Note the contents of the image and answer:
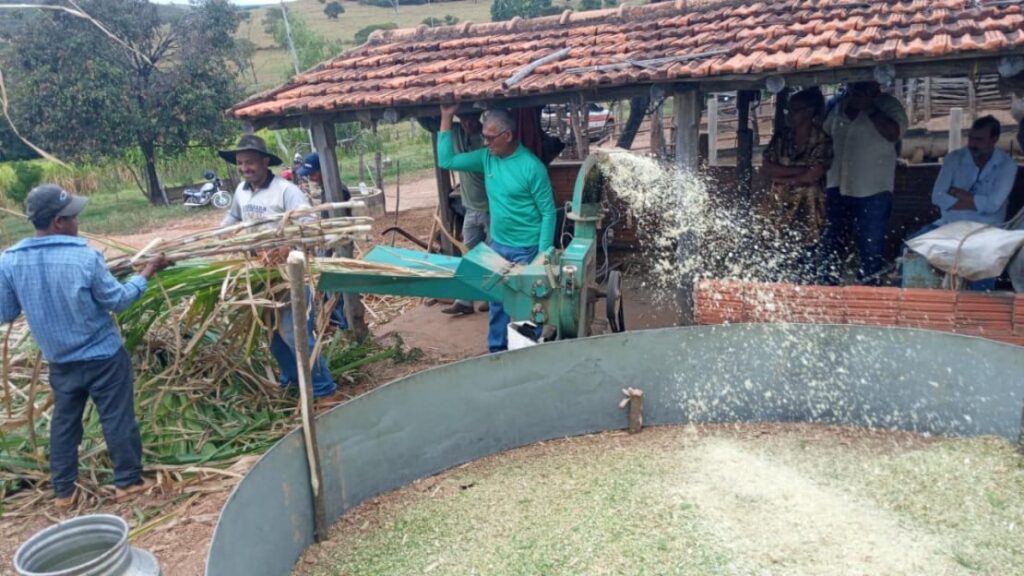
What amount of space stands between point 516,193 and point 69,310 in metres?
2.49

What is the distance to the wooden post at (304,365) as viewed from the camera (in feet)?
9.61

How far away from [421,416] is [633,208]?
433 cm

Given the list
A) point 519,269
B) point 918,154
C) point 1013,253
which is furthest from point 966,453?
point 918,154

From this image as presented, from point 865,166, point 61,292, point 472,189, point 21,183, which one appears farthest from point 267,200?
point 21,183

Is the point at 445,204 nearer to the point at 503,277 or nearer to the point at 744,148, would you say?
the point at 744,148

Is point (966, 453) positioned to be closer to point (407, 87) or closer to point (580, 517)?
point (580, 517)

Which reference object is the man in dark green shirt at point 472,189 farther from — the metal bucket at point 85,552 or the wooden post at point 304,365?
the metal bucket at point 85,552

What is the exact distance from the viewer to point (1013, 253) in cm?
390

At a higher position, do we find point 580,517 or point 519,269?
point 519,269

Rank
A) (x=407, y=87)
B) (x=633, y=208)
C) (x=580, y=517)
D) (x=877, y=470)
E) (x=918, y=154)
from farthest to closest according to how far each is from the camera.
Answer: (x=918, y=154) → (x=633, y=208) → (x=407, y=87) → (x=877, y=470) → (x=580, y=517)

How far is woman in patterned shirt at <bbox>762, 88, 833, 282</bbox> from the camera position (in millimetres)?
→ 5617

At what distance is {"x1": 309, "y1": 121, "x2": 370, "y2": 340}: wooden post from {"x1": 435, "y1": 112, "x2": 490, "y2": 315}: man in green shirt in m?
0.96

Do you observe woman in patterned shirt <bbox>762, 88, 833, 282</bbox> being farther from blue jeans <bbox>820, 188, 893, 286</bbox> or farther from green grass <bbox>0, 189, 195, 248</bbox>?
green grass <bbox>0, 189, 195, 248</bbox>

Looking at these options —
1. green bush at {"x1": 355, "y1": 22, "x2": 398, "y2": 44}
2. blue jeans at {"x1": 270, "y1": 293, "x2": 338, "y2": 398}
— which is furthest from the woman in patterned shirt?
green bush at {"x1": 355, "y1": 22, "x2": 398, "y2": 44}
